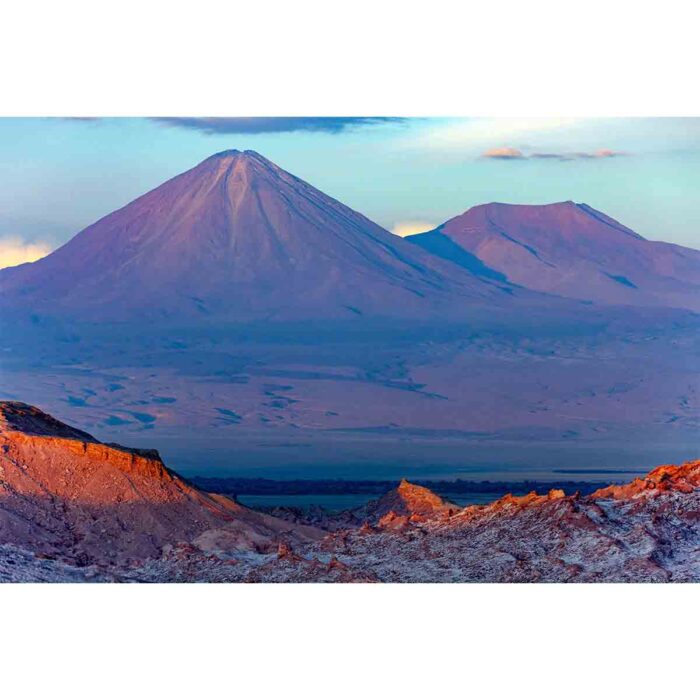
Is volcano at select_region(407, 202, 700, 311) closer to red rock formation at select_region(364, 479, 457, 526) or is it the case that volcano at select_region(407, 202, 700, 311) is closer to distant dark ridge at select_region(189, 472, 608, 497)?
distant dark ridge at select_region(189, 472, 608, 497)

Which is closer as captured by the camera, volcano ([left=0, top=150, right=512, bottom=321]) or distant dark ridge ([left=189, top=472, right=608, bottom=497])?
distant dark ridge ([left=189, top=472, right=608, bottom=497])

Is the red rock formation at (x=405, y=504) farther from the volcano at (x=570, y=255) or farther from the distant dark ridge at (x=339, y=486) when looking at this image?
the volcano at (x=570, y=255)

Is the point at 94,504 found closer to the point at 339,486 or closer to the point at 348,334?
the point at 339,486

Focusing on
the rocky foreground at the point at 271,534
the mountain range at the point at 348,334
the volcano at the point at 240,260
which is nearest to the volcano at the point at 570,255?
the mountain range at the point at 348,334

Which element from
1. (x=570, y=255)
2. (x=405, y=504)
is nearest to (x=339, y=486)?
(x=405, y=504)

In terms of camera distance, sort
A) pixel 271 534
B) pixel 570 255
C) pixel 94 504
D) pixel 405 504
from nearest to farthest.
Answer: pixel 94 504 < pixel 271 534 < pixel 405 504 < pixel 570 255

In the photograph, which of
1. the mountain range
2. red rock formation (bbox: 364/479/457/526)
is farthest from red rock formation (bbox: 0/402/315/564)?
the mountain range
